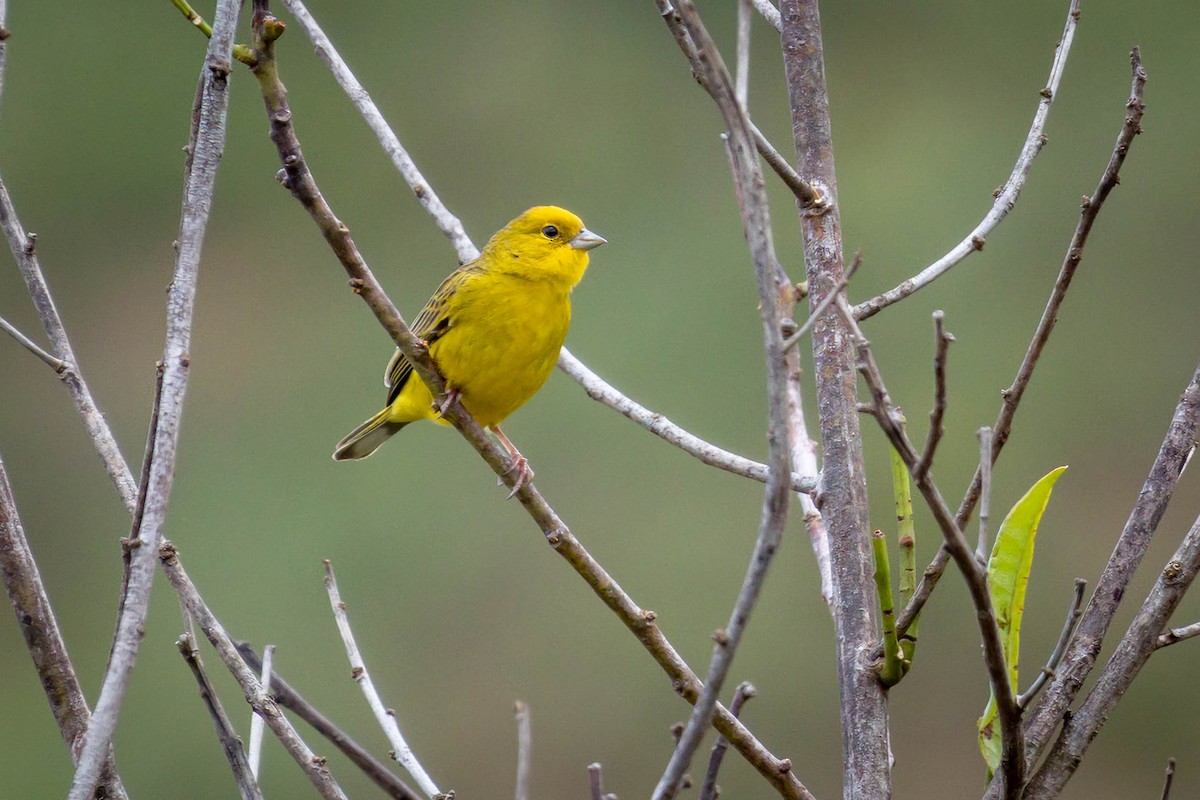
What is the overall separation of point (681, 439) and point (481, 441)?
1.35 feet

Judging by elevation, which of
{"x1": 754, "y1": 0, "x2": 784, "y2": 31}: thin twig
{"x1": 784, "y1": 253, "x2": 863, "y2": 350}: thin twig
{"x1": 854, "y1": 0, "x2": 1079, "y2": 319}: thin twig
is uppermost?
{"x1": 754, "y1": 0, "x2": 784, "y2": 31}: thin twig

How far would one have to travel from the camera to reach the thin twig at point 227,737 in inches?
66.5

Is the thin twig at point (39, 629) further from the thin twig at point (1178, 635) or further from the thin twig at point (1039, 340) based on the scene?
the thin twig at point (1178, 635)

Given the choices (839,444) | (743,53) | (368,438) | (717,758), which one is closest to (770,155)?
(839,444)

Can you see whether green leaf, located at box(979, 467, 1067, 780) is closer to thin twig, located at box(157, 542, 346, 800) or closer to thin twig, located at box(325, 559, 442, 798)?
thin twig, located at box(325, 559, 442, 798)

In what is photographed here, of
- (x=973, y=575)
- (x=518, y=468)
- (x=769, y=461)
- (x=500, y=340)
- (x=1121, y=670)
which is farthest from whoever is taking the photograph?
(x=500, y=340)

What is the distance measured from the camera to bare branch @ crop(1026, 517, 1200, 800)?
1.83 meters

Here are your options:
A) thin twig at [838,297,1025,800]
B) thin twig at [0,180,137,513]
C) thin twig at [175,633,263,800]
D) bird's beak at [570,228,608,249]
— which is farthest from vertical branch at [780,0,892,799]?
bird's beak at [570,228,608,249]

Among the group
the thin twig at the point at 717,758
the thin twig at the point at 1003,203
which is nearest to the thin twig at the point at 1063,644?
the thin twig at the point at 717,758

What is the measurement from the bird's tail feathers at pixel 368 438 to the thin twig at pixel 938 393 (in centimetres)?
328

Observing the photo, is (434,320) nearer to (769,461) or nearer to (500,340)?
(500,340)

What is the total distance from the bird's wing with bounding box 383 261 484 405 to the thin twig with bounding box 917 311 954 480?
2501 millimetres

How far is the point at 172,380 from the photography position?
1.68m

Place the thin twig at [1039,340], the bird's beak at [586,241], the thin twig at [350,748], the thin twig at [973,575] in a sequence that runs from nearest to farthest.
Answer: the thin twig at [973,575] → the thin twig at [350,748] → the thin twig at [1039,340] → the bird's beak at [586,241]
